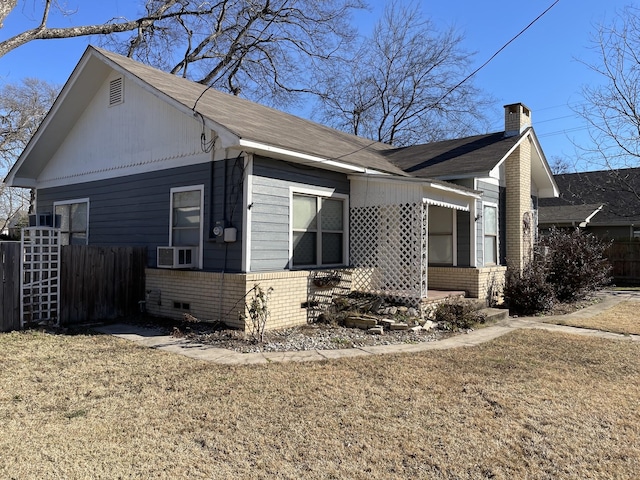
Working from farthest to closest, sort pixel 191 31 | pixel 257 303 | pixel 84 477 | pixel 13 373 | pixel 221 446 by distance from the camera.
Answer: pixel 191 31
pixel 257 303
pixel 13 373
pixel 221 446
pixel 84 477

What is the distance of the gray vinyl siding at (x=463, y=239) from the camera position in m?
11.9

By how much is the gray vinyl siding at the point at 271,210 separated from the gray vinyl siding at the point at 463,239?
16.1 ft

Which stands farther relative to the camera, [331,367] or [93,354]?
[93,354]

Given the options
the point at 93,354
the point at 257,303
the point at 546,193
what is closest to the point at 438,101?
the point at 546,193

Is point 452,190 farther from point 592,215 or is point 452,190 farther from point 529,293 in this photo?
point 592,215

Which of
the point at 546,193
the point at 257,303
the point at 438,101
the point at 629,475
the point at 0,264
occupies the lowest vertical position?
the point at 629,475

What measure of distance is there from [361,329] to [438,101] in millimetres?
24303

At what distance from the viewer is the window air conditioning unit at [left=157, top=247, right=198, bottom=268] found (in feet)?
28.3

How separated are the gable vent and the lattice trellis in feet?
19.8

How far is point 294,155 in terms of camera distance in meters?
8.58

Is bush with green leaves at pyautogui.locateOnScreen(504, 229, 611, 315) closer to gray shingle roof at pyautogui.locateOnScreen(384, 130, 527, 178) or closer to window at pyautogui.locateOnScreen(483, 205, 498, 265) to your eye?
window at pyautogui.locateOnScreen(483, 205, 498, 265)

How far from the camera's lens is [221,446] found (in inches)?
147

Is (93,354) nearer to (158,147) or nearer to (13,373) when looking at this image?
(13,373)

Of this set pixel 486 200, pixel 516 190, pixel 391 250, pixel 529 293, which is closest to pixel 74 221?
pixel 391 250
